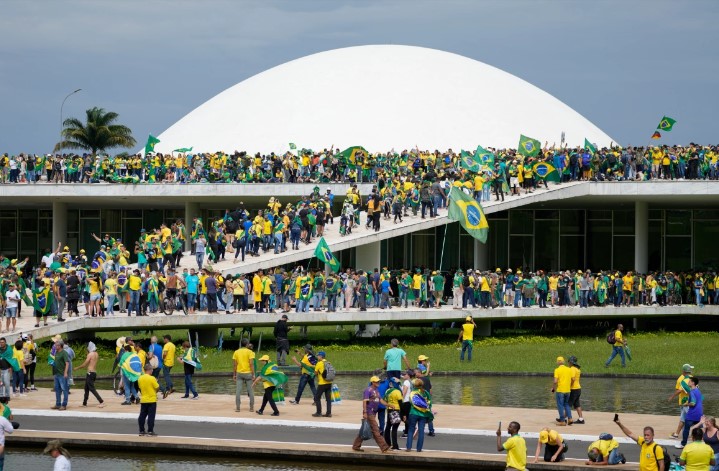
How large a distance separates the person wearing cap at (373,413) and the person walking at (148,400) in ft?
10.6

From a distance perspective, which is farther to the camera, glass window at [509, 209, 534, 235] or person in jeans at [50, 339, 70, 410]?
glass window at [509, 209, 534, 235]

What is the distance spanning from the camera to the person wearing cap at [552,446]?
16.6m

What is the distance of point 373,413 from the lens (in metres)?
17.4

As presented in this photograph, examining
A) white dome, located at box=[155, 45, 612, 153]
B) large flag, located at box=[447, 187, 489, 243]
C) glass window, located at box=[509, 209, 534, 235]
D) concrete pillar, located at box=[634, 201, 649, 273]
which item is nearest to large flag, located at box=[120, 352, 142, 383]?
large flag, located at box=[447, 187, 489, 243]

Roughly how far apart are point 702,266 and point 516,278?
13133 millimetres

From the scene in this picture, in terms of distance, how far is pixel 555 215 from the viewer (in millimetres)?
47531

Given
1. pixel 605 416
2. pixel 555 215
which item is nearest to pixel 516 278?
pixel 555 215

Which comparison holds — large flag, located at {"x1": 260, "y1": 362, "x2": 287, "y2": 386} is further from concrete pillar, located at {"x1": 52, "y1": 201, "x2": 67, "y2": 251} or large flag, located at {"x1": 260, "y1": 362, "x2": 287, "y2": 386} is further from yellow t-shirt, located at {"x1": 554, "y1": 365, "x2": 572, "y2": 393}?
concrete pillar, located at {"x1": 52, "y1": 201, "x2": 67, "y2": 251}

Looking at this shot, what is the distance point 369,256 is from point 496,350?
6.34 metres

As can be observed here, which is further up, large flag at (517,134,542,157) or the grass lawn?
large flag at (517,134,542,157)

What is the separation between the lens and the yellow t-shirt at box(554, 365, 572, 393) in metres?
19.4

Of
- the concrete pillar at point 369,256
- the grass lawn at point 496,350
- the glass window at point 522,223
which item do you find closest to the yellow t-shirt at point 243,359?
the grass lawn at point 496,350

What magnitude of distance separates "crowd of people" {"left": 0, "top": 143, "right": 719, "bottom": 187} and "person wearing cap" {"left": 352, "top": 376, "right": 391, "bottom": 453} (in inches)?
861

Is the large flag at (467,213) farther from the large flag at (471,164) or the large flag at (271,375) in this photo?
the large flag at (271,375)
